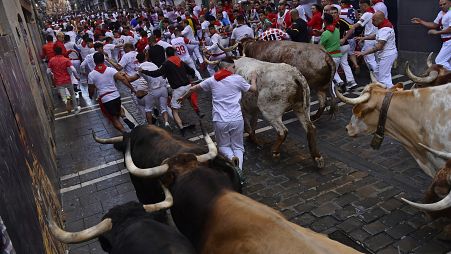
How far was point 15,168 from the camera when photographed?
3684 millimetres

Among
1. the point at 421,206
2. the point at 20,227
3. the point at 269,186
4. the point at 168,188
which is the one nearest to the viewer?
the point at 20,227

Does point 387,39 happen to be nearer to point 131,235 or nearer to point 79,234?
point 131,235

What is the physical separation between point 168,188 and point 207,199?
726 millimetres

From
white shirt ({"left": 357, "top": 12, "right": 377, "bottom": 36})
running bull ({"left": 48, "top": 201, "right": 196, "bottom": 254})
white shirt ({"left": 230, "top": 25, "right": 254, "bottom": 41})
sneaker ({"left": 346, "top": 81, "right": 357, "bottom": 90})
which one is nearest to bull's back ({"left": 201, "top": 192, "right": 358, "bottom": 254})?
running bull ({"left": 48, "top": 201, "right": 196, "bottom": 254})

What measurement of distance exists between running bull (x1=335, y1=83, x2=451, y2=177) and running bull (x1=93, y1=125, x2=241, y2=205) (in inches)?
84.3

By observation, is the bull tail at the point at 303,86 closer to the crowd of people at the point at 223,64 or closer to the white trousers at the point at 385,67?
the crowd of people at the point at 223,64

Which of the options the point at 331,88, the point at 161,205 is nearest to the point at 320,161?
the point at 331,88

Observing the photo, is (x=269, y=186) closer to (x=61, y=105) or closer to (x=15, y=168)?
(x=15, y=168)

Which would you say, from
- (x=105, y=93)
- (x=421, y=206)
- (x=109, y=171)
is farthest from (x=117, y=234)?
(x=105, y=93)

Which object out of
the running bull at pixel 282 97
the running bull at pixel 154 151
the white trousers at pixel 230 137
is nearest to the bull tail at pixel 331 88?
the running bull at pixel 282 97

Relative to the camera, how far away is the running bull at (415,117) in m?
4.86

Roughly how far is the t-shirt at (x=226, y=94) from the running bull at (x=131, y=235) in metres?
3.17

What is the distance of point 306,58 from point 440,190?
5.31 meters

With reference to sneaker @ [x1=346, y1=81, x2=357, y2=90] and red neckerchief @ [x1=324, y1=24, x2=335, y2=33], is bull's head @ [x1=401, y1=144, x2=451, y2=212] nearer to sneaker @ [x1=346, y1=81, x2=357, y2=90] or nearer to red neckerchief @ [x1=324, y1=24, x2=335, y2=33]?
red neckerchief @ [x1=324, y1=24, x2=335, y2=33]
